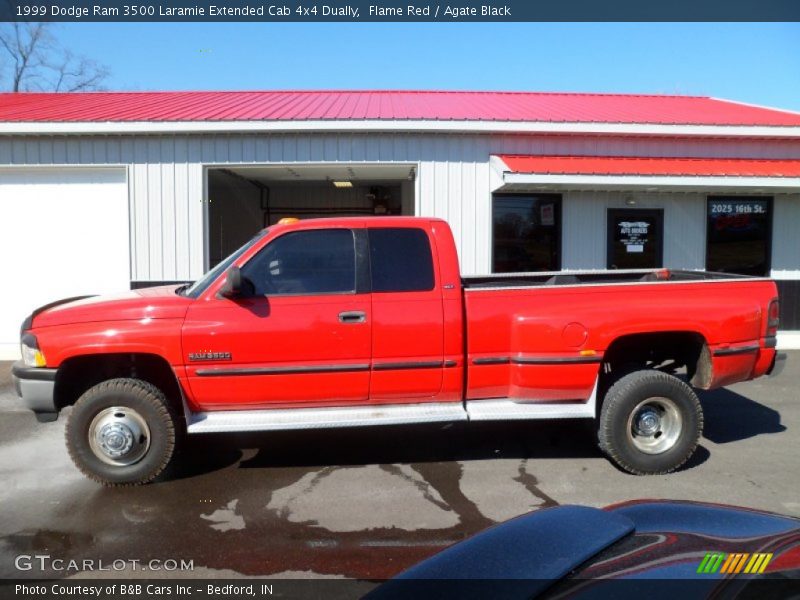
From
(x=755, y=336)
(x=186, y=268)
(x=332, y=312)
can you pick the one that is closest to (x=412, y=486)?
(x=332, y=312)

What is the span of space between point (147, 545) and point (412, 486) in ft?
6.45

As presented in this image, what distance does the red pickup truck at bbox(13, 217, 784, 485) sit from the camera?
500 centimetres

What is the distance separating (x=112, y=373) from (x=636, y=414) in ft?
14.2

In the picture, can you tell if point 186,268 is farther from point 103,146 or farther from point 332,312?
point 332,312

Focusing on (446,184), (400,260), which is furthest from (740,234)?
(400,260)

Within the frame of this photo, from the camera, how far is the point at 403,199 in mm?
15812

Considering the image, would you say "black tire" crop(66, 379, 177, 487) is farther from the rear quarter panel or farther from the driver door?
the rear quarter panel

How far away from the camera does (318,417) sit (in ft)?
16.6

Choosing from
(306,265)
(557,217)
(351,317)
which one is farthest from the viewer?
(557,217)

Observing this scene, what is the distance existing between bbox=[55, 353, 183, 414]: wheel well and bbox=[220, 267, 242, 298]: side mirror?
0.77 m

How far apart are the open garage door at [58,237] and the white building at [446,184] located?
0.08 feet

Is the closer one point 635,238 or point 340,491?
point 340,491

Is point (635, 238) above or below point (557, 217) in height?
below

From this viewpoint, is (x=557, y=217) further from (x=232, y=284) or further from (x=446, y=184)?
(x=232, y=284)
